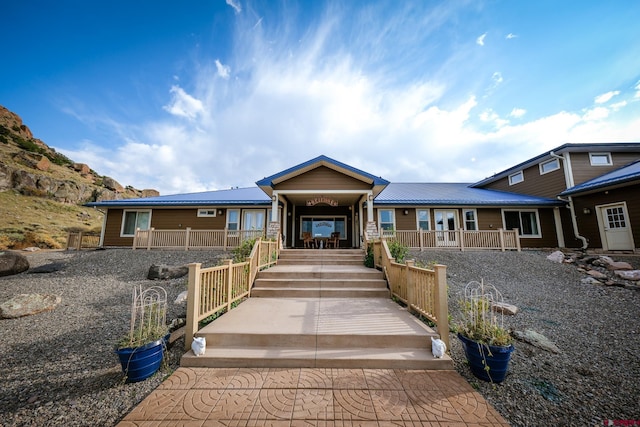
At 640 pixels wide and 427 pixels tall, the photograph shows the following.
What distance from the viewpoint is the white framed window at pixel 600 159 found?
12781 mm

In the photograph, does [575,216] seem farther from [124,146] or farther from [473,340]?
[124,146]

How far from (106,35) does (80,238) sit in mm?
10673

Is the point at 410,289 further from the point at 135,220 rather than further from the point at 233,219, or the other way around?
the point at 135,220

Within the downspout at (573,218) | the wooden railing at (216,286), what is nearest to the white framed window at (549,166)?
the downspout at (573,218)

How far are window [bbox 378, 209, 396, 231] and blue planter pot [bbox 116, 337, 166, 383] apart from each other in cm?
1188

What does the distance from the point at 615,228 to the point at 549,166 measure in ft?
15.4

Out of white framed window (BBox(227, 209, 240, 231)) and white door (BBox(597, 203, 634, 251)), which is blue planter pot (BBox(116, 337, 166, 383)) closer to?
white framed window (BBox(227, 209, 240, 231))

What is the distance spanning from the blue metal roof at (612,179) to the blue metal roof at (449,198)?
1202mm

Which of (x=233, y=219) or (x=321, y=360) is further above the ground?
(x=233, y=219)

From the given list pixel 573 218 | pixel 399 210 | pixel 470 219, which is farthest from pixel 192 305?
pixel 573 218

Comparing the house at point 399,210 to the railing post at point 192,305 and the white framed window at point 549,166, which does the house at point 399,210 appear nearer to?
the white framed window at point 549,166

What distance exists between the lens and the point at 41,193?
84.8 ft

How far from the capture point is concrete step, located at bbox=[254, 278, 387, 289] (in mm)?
6277

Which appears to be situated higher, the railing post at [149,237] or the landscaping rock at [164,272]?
the railing post at [149,237]
